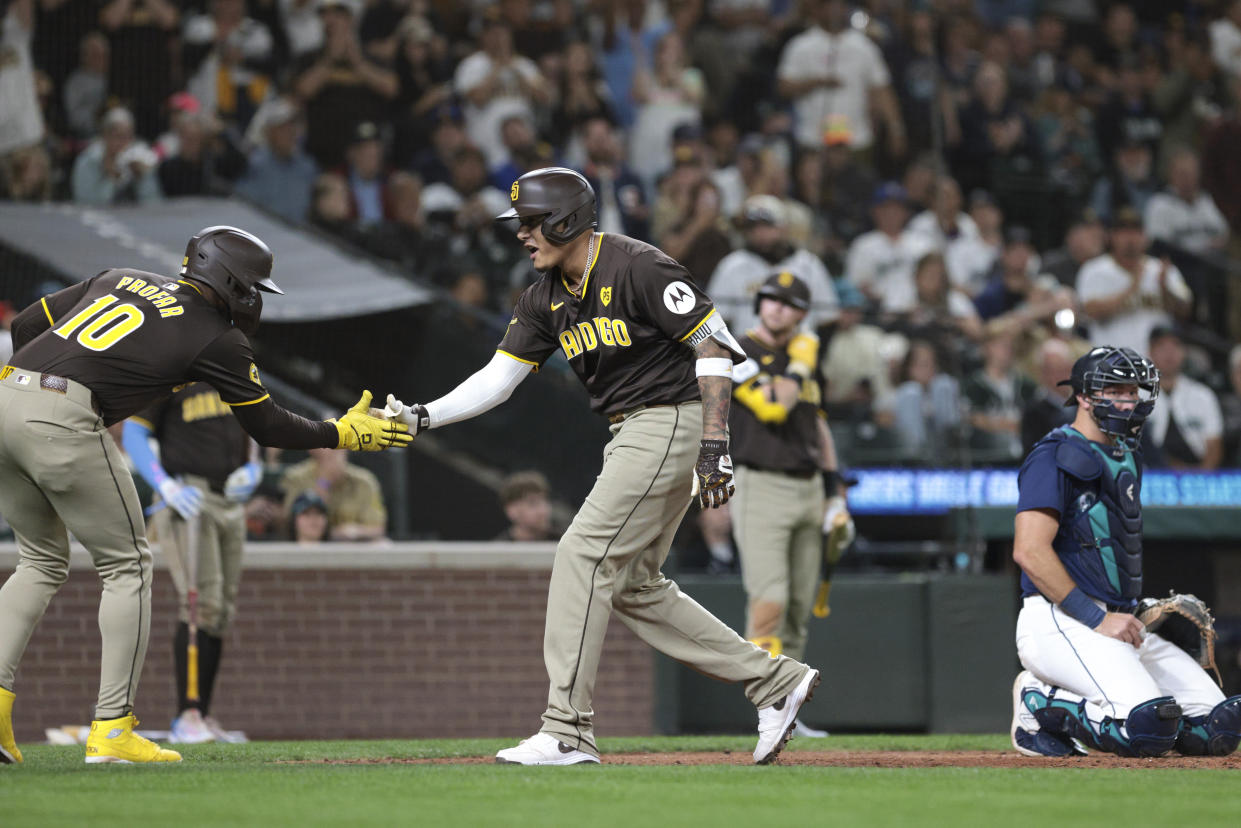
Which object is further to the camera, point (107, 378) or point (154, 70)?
point (154, 70)

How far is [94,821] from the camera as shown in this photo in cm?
418

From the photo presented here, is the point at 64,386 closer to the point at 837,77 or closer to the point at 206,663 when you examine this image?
the point at 206,663

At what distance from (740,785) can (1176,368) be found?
796 cm

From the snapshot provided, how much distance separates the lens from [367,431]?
604 centimetres

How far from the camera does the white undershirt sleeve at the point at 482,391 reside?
20.1ft

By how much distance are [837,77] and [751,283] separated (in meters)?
3.91

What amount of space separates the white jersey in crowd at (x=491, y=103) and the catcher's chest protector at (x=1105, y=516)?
7903mm

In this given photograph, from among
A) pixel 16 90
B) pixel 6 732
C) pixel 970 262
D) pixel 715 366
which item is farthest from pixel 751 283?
pixel 6 732

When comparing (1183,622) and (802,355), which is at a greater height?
(802,355)

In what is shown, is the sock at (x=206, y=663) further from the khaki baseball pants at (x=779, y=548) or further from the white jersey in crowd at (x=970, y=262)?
the white jersey in crowd at (x=970, y=262)

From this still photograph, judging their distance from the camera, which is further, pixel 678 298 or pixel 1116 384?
pixel 1116 384

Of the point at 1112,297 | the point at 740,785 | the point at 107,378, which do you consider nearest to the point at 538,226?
the point at 107,378

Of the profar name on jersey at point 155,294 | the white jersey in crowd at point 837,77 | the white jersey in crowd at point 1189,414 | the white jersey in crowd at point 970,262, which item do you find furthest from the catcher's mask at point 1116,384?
the white jersey in crowd at point 837,77

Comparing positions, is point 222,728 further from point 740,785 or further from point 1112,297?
point 1112,297
